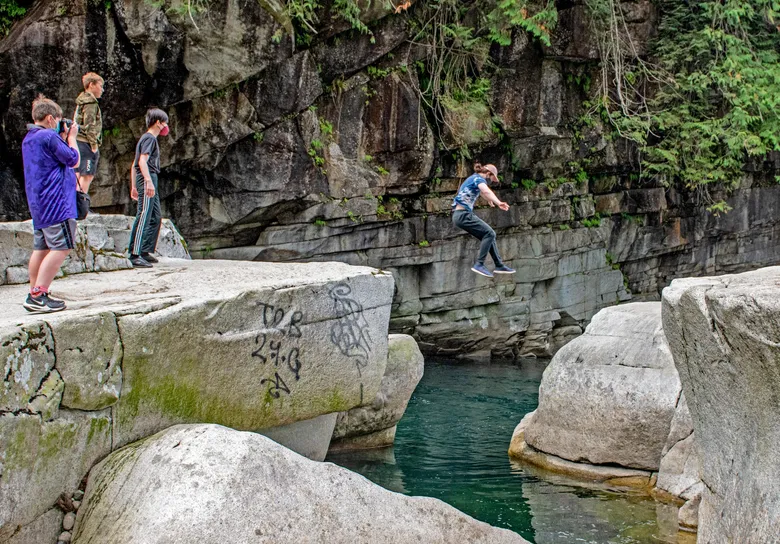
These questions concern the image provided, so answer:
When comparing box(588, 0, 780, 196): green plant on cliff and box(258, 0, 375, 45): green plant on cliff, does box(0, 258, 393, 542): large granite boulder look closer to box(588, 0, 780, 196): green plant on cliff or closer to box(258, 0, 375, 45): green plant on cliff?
A: box(258, 0, 375, 45): green plant on cliff

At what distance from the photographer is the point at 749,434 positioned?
17.6 ft

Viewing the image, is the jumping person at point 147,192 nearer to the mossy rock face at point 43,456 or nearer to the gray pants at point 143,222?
the gray pants at point 143,222

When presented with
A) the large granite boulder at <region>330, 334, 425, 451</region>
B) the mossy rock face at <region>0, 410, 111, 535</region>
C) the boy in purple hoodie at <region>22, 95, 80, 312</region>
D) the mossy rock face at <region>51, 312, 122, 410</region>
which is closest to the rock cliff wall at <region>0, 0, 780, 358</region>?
the large granite boulder at <region>330, 334, 425, 451</region>

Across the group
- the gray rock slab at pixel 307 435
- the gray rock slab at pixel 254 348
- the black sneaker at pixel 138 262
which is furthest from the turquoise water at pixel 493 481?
the black sneaker at pixel 138 262

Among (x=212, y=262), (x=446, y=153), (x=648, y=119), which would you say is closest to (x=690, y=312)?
(x=212, y=262)

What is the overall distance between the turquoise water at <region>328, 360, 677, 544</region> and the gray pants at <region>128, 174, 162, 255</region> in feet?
11.2

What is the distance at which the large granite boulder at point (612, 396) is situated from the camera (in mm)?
9258

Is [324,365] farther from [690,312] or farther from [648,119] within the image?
[648,119]

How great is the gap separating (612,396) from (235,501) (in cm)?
529

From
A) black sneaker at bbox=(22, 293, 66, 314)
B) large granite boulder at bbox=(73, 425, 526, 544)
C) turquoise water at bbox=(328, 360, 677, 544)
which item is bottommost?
turquoise water at bbox=(328, 360, 677, 544)

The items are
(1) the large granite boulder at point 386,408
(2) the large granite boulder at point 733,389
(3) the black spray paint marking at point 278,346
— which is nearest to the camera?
(2) the large granite boulder at point 733,389

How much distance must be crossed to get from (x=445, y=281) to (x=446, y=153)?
302 cm

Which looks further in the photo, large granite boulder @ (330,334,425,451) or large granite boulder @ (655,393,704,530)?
large granite boulder @ (330,334,425,451)

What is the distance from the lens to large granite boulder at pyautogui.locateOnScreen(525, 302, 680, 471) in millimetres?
9258
